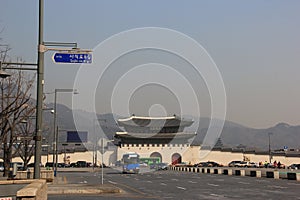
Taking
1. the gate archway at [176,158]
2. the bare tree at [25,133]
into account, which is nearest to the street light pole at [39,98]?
the bare tree at [25,133]

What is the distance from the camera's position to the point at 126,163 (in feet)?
243

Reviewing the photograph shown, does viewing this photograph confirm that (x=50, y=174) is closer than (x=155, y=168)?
Yes

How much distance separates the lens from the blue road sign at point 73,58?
1744 centimetres

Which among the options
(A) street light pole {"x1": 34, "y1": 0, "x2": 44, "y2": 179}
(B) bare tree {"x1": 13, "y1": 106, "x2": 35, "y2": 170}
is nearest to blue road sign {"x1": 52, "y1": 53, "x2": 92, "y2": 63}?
(A) street light pole {"x1": 34, "y1": 0, "x2": 44, "y2": 179}

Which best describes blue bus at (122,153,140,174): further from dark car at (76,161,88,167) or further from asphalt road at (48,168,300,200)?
dark car at (76,161,88,167)

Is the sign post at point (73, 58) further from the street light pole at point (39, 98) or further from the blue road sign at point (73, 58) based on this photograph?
the street light pole at point (39, 98)

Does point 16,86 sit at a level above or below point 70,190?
above

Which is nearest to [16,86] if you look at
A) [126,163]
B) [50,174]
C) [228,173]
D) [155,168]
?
[50,174]

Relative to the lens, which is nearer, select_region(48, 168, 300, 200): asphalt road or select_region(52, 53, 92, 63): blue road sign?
select_region(52, 53, 92, 63): blue road sign

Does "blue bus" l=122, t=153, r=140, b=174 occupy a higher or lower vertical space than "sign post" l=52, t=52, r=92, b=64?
lower

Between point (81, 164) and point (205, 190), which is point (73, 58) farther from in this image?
point (81, 164)

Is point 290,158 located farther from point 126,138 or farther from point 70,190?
point 70,190

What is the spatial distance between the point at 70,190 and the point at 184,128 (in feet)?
332

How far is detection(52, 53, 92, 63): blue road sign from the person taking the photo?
17438mm
